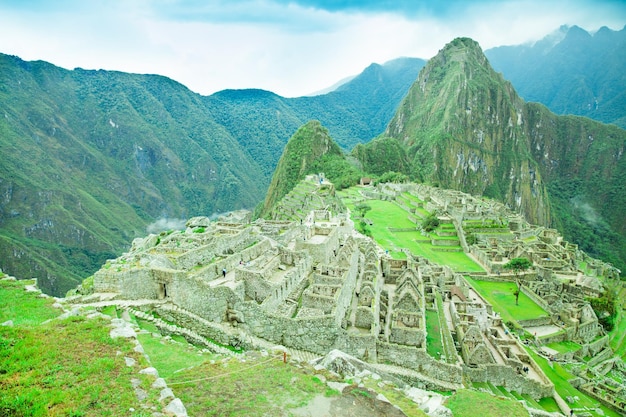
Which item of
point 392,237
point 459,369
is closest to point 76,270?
point 392,237

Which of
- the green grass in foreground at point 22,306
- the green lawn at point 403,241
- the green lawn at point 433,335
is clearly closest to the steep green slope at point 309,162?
the green lawn at point 403,241

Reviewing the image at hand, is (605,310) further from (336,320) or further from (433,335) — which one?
(336,320)

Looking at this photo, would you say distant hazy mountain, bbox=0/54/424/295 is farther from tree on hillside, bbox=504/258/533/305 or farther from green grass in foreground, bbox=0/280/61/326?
tree on hillside, bbox=504/258/533/305

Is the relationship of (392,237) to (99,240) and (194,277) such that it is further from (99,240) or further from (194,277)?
(99,240)

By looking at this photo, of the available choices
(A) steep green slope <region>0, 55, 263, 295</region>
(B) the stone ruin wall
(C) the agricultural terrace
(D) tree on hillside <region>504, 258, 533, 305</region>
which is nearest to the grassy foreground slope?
(B) the stone ruin wall

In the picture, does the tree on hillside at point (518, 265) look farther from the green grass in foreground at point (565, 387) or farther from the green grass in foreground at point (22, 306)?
the green grass in foreground at point (22, 306)

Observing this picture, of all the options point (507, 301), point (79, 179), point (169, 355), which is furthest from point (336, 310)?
point (79, 179)

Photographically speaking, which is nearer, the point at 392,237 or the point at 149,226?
the point at 392,237
